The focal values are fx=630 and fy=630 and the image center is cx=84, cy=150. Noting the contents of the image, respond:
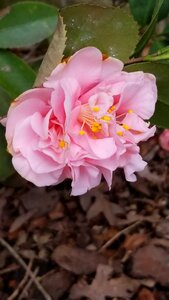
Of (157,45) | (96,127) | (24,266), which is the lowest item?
→ (24,266)

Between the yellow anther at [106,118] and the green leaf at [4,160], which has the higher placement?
the yellow anther at [106,118]

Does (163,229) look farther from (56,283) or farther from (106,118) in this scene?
(106,118)

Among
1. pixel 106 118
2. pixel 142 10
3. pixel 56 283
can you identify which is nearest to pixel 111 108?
pixel 106 118

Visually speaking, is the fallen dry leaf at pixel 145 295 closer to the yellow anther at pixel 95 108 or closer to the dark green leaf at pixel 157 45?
the dark green leaf at pixel 157 45

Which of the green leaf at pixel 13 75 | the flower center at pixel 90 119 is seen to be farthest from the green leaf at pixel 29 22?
the flower center at pixel 90 119

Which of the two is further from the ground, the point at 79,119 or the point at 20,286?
the point at 79,119

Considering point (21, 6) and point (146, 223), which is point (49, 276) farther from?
point (21, 6)
